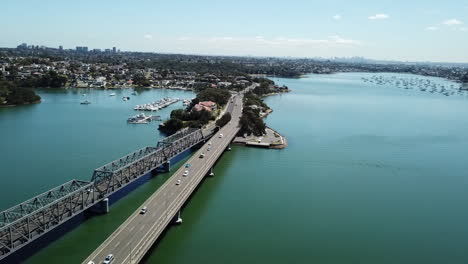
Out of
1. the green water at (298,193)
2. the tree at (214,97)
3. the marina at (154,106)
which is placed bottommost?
the green water at (298,193)

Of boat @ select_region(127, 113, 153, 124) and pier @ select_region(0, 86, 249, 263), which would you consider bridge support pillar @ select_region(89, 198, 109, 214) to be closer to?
pier @ select_region(0, 86, 249, 263)


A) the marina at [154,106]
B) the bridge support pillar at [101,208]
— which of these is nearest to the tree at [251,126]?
the marina at [154,106]

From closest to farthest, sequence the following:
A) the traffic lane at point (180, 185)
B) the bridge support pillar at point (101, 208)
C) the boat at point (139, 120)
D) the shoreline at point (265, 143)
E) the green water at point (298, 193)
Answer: the traffic lane at point (180, 185), the green water at point (298, 193), the bridge support pillar at point (101, 208), the shoreline at point (265, 143), the boat at point (139, 120)

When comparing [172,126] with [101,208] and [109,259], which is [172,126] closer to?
[101,208]

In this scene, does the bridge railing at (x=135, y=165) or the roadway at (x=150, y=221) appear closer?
the roadway at (x=150, y=221)

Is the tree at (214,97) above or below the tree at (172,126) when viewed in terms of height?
above

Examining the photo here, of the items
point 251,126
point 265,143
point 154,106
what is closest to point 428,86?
point 154,106

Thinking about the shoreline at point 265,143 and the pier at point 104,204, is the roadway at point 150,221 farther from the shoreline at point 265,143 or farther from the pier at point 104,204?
the shoreline at point 265,143
